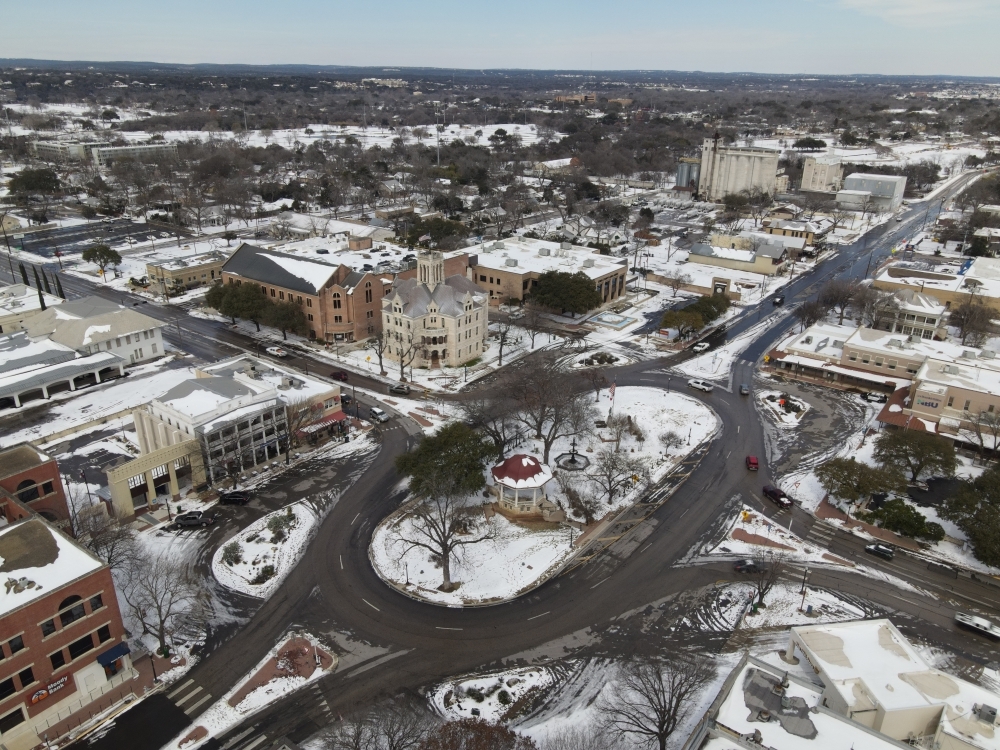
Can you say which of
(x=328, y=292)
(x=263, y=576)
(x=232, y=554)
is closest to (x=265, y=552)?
(x=232, y=554)

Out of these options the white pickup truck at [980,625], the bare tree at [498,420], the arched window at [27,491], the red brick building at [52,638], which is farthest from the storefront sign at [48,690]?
the white pickup truck at [980,625]

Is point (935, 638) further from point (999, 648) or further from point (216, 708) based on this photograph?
point (216, 708)

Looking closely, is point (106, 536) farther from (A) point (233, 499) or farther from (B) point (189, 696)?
(B) point (189, 696)

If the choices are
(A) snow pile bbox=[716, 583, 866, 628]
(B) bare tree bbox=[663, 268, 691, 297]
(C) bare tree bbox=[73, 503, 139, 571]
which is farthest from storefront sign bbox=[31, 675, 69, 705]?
(B) bare tree bbox=[663, 268, 691, 297]

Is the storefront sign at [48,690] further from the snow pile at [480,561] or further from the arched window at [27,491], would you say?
the snow pile at [480,561]

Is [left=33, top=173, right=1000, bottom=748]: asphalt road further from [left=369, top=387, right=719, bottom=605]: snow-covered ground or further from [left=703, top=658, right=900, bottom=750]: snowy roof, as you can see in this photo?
[left=703, top=658, right=900, bottom=750]: snowy roof
